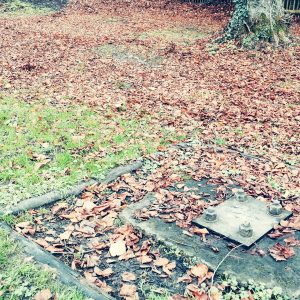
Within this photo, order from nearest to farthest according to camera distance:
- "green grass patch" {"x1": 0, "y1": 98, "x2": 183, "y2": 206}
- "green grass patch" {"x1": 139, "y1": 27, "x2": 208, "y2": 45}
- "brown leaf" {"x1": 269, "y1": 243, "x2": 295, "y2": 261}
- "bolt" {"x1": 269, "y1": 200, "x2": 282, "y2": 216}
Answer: "brown leaf" {"x1": 269, "y1": 243, "x2": 295, "y2": 261} < "bolt" {"x1": 269, "y1": 200, "x2": 282, "y2": 216} < "green grass patch" {"x1": 0, "y1": 98, "x2": 183, "y2": 206} < "green grass patch" {"x1": 139, "y1": 27, "x2": 208, "y2": 45}

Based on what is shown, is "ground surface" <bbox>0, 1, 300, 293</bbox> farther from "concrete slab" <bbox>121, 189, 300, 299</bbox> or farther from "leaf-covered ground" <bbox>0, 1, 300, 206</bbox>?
"concrete slab" <bbox>121, 189, 300, 299</bbox>

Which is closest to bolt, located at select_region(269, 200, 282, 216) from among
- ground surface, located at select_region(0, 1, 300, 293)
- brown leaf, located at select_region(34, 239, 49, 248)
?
ground surface, located at select_region(0, 1, 300, 293)

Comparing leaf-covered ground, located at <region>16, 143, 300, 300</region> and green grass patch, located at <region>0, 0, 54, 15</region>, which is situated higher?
green grass patch, located at <region>0, 0, 54, 15</region>

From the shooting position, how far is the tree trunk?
1055 centimetres

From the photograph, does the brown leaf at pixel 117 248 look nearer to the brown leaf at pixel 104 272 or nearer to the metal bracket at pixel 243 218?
the brown leaf at pixel 104 272

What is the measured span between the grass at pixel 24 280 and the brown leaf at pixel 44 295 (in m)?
0.03

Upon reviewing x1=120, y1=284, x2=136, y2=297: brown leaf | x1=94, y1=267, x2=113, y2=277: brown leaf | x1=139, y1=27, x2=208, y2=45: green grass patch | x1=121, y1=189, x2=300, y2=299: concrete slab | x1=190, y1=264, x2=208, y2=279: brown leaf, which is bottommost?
x1=120, y1=284, x2=136, y2=297: brown leaf

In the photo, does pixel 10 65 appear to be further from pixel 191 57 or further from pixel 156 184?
pixel 156 184

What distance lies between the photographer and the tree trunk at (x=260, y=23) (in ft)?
34.6

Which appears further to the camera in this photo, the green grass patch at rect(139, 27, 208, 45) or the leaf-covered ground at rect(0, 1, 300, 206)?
the green grass patch at rect(139, 27, 208, 45)

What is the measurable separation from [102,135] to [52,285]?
316 cm

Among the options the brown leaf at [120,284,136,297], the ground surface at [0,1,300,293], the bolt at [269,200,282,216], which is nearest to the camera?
the brown leaf at [120,284,136,297]

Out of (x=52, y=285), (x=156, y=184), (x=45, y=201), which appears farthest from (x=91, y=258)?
(x=156, y=184)

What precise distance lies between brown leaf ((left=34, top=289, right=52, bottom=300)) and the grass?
0.03 meters
